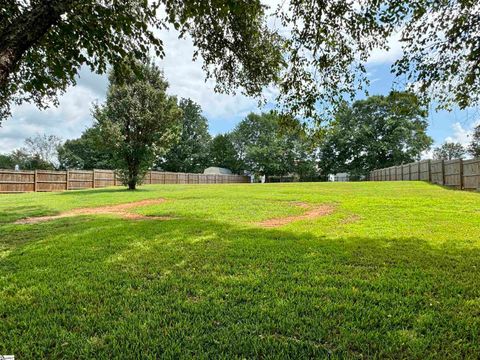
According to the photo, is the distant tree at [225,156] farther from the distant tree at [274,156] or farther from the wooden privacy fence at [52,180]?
the wooden privacy fence at [52,180]

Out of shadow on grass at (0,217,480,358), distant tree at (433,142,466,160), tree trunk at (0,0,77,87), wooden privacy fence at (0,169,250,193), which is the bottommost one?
shadow on grass at (0,217,480,358)

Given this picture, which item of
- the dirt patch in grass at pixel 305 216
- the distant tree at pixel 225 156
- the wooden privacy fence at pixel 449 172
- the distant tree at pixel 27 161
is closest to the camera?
the dirt patch in grass at pixel 305 216

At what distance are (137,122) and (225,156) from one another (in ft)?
142

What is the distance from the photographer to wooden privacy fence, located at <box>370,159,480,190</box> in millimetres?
14758

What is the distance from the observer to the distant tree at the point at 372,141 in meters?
40.6

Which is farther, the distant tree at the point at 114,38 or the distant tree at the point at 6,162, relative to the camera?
the distant tree at the point at 6,162

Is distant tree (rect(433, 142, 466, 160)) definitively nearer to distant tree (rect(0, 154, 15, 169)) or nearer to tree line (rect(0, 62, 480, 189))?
tree line (rect(0, 62, 480, 189))

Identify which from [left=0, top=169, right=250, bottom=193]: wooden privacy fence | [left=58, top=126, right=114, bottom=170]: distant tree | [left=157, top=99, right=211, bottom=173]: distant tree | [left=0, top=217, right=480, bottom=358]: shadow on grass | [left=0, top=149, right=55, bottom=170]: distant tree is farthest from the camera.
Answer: [left=157, top=99, right=211, bottom=173]: distant tree

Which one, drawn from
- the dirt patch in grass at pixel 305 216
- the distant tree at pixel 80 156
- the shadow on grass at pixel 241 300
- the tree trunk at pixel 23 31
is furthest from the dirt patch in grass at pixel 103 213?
the distant tree at pixel 80 156

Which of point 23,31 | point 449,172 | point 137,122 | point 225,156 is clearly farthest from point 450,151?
point 23,31

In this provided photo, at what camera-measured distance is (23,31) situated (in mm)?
2457

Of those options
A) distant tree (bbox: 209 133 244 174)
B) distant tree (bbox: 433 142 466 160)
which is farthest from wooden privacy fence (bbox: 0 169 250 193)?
distant tree (bbox: 433 142 466 160)

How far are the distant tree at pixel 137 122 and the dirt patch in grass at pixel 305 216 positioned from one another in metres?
10.8

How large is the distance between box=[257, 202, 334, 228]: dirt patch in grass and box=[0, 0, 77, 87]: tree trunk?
533 cm
